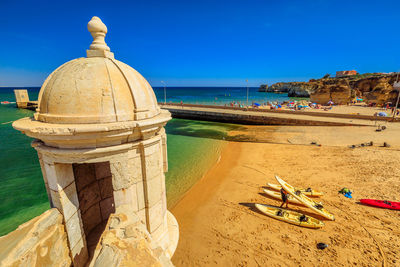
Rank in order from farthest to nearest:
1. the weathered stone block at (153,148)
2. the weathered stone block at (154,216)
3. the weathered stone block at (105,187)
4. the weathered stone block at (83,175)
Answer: the weathered stone block at (105,187) → the weathered stone block at (83,175) → the weathered stone block at (154,216) → the weathered stone block at (153,148)

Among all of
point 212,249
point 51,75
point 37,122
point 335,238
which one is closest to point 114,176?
point 37,122

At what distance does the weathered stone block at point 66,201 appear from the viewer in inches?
130

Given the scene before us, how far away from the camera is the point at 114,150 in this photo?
126 inches

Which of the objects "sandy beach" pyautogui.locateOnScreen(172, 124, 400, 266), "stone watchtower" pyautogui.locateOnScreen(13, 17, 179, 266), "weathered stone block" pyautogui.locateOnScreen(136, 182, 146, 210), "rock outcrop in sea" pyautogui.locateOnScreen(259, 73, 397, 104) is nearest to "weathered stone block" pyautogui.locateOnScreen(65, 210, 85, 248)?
"stone watchtower" pyautogui.locateOnScreen(13, 17, 179, 266)

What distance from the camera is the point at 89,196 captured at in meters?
5.10

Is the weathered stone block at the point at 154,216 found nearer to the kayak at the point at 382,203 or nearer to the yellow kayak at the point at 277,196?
the yellow kayak at the point at 277,196

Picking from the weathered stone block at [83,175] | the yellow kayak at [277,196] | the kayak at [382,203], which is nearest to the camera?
the weathered stone block at [83,175]

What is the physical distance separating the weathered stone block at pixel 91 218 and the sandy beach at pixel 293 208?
2.91 m

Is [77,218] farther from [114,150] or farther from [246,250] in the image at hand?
[246,250]

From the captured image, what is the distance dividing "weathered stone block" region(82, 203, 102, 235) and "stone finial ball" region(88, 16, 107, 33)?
4.37 meters

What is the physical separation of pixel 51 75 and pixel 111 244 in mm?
3159

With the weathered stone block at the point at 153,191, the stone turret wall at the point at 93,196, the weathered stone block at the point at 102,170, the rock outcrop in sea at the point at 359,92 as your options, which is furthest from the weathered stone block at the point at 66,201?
the rock outcrop in sea at the point at 359,92

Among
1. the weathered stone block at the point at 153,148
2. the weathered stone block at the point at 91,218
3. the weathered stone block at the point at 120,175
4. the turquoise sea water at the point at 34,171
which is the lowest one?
the turquoise sea water at the point at 34,171

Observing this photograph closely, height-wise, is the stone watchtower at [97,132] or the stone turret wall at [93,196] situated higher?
the stone watchtower at [97,132]
